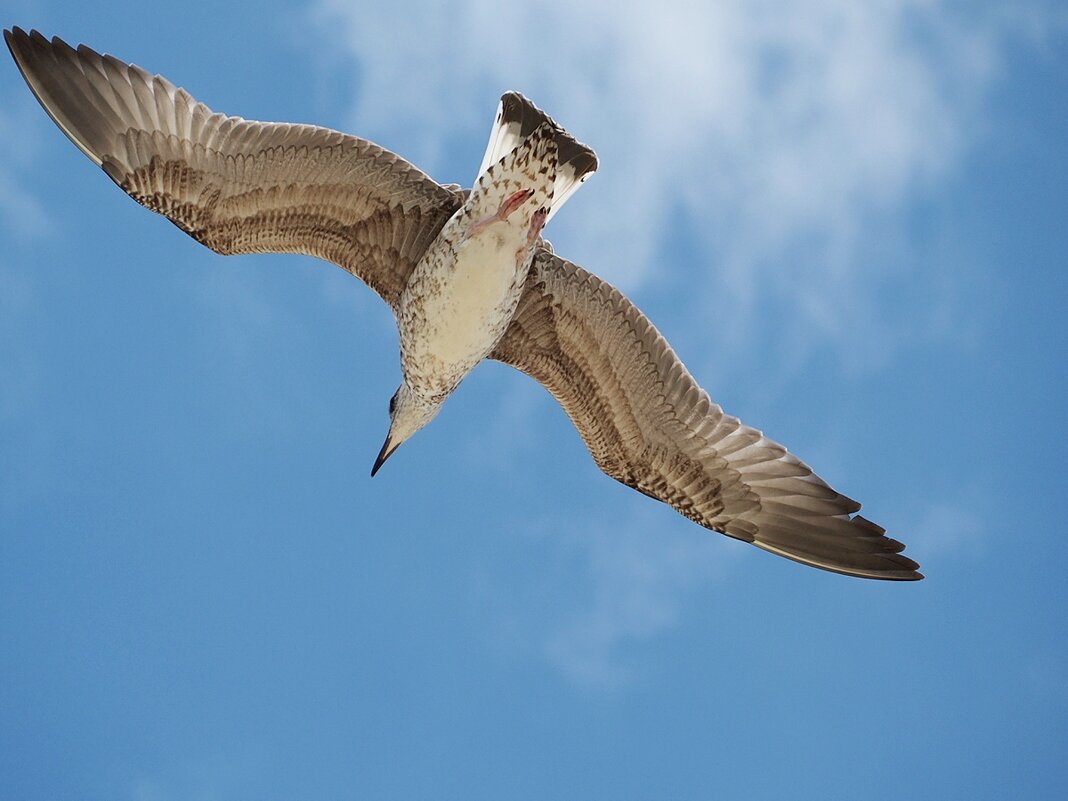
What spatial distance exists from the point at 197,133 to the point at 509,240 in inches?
91.3

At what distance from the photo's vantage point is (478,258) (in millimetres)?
10383

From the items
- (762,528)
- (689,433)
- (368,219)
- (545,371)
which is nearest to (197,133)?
(368,219)

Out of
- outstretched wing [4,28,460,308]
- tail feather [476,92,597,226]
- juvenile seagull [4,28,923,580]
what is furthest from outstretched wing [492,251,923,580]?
outstretched wing [4,28,460,308]

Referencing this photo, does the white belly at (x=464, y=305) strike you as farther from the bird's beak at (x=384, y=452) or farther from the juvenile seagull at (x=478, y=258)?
the bird's beak at (x=384, y=452)

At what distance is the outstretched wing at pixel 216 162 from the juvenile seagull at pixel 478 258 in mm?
12

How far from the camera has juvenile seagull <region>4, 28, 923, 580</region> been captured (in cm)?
1034

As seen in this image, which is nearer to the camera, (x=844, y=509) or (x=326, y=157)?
(x=326, y=157)

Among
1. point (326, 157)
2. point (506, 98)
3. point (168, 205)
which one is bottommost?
point (168, 205)

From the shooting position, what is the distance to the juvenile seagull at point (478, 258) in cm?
1034

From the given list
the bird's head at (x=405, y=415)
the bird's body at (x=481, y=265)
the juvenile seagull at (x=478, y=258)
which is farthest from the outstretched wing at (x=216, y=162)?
the bird's head at (x=405, y=415)

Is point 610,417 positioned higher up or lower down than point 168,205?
higher up

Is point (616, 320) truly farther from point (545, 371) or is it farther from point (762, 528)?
point (762, 528)

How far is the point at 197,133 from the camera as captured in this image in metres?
10.4

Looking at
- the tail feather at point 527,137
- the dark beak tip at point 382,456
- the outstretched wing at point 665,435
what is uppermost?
the tail feather at point 527,137
